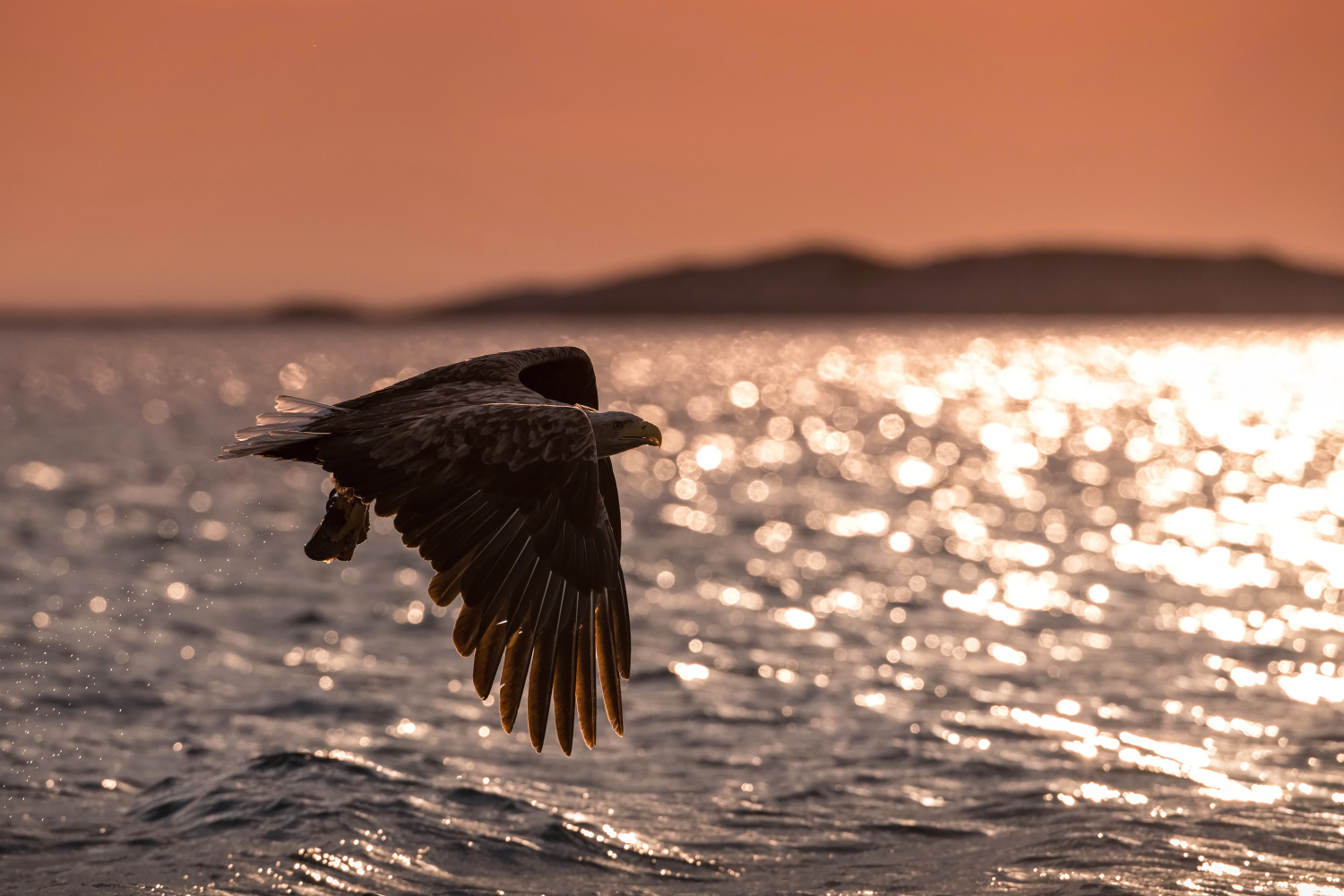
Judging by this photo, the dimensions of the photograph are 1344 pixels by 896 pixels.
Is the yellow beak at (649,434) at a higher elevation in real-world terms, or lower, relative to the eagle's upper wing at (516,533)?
higher

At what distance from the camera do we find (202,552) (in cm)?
2300

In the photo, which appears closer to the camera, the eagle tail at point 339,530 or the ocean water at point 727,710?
the eagle tail at point 339,530

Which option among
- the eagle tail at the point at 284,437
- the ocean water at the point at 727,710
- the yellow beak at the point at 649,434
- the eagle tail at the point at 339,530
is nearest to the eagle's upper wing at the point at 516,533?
the eagle tail at the point at 284,437

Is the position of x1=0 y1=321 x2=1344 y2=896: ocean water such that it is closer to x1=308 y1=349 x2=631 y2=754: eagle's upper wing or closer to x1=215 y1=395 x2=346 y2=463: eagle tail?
x1=308 y1=349 x2=631 y2=754: eagle's upper wing

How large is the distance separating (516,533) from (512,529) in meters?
0.03

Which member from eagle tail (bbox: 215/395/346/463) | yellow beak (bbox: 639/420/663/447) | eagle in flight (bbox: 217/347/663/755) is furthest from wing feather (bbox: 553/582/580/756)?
eagle tail (bbox: 215/395/346/463)

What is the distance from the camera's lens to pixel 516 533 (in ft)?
26.3

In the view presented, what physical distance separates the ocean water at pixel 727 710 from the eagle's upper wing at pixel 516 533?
2.16m

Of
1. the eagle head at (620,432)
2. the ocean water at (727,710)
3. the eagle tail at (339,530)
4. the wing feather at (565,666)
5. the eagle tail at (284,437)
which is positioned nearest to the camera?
the wing feather at (565,666)

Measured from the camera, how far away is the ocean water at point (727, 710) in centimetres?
977

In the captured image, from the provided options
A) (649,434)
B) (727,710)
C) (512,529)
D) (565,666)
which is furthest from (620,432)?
(727,710)

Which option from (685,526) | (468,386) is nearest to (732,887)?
(468,386)

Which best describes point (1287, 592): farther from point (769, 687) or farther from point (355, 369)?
point (355, 369)

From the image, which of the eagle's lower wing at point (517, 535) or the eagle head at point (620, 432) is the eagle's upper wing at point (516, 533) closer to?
the eagle's lower wing at point (517, 535)
